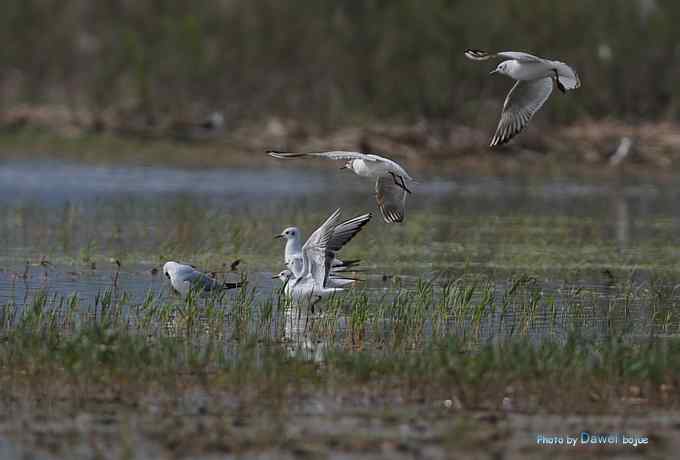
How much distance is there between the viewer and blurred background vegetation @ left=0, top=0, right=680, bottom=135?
3406 centimetres

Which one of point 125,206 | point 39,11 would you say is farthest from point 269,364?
point 39,11

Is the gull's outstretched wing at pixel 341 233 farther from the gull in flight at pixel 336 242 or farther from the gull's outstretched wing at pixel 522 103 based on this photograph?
the gull's outstretched wing at pixel 522 103

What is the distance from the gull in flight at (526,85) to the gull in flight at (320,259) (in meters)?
1.45

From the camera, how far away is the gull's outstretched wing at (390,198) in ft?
43.2

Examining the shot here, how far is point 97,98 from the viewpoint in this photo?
1383 inches

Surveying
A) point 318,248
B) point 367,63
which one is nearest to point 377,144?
point 367,63

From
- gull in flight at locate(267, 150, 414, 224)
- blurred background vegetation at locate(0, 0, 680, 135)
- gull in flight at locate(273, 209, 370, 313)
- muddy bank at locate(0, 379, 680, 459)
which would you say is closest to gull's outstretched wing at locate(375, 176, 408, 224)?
gull in flight at locate(267, 150, 414, 224)

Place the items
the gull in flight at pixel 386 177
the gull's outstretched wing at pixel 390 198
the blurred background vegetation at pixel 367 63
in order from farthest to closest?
the blurred background vegetation at pixel 367 63
the gull's outstretched wing at pixel 390 198
the gull in flight at pixel 386 177

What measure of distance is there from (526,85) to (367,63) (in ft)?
73.6

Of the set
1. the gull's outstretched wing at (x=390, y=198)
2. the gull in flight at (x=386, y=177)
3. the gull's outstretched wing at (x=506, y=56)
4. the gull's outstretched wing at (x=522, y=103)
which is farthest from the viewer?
the gull's outstretched wing at (x=390, y=198)

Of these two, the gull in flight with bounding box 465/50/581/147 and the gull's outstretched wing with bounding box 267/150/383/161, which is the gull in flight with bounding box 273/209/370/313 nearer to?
the gull's outstretched wing with bounding box 267/150/383/161

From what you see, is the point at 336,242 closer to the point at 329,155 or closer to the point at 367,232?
the point at 329,155

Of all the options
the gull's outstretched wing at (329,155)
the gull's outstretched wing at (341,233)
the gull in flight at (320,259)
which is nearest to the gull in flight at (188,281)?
the gull in flight at (320,259)

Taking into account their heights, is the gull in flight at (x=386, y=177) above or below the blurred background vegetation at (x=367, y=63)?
below
